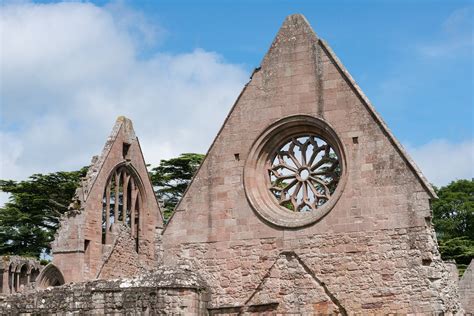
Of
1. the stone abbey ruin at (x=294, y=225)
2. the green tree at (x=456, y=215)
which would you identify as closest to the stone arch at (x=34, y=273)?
the stone abbey ruin at (x=294, y=225)

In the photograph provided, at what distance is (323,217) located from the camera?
16094 millimetres

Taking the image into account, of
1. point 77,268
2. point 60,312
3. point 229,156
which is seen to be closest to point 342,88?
point 229,156

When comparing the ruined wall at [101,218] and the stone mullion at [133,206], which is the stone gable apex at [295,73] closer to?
the ruined wall at [101,218]

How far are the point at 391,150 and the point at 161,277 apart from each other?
507cm

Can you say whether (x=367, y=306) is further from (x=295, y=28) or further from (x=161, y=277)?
(x=295, y=28)

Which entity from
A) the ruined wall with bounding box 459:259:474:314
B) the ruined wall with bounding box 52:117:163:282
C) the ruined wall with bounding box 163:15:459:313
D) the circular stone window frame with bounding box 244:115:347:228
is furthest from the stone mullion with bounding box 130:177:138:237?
the ruined wall with bounding box 459:259:474:314

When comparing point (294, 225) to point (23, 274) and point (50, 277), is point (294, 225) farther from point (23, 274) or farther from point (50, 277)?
point (23, 274)

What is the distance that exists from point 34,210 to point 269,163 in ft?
81.1

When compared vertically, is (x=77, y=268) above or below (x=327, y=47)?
below

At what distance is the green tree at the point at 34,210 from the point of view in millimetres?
38438

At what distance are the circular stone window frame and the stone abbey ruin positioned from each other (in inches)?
1.0

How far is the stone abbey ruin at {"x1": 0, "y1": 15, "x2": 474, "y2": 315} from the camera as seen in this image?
14969 mm

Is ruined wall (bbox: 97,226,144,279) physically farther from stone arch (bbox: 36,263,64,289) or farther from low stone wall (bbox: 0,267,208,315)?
low stone wall (bbox: 0,267,208,315)

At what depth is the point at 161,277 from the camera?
15.0m
